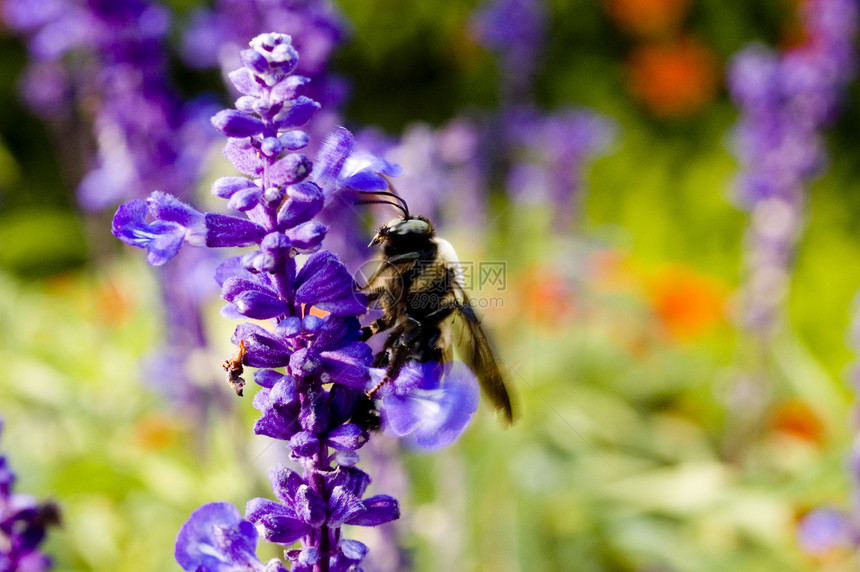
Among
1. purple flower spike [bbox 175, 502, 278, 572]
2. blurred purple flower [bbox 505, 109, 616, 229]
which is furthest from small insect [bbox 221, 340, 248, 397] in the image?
blurred purple flower [bbox 505, 109, 616, 229]

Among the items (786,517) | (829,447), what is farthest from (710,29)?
(786,517)

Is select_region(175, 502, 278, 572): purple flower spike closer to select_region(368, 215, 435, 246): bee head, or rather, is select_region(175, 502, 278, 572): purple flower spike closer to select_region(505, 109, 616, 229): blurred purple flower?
select_region(368, 215, 435, 246): bee head

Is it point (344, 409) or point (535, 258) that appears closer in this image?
point (344, 409)

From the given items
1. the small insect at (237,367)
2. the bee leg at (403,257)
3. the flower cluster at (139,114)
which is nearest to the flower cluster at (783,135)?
the flower cluster at (139,114)

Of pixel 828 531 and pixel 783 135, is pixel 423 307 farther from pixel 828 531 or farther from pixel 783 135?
pixel 783 135

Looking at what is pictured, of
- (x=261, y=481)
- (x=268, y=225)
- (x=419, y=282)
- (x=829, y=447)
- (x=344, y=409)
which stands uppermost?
(x=829, y=447)

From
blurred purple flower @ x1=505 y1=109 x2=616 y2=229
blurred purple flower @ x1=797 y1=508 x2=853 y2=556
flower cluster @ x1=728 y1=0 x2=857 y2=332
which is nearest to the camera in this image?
blurred purple flower @ x1=797 y1=508 x2=853 y2=556

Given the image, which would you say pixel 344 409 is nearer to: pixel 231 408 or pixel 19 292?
pixel 231 408

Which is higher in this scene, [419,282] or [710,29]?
[710,29]
